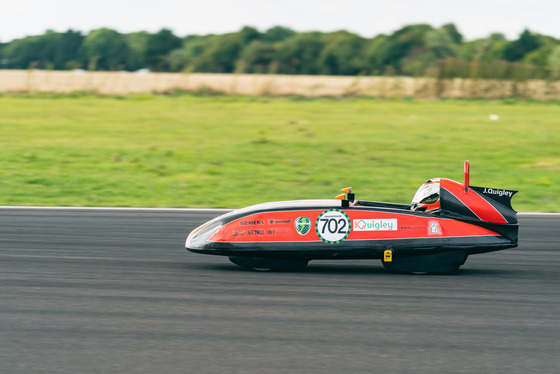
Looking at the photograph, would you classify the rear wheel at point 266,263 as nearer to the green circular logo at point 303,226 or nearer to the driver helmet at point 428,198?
the green circular logo at point 303,226

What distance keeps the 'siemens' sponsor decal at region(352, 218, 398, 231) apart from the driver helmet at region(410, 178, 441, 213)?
473 mm

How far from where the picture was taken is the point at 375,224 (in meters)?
5.98

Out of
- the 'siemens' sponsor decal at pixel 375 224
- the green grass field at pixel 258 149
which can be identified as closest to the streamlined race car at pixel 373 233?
the 'siemens' sponsor decal at pixel 375 224

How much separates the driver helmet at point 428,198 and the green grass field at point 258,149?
4602 mm

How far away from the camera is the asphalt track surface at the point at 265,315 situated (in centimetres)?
403

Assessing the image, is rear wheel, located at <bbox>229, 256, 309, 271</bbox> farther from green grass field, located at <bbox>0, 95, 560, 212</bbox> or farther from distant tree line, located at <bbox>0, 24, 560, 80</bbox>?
distant tree line, located at <bbox>0, 24, 560, 80</bbox>

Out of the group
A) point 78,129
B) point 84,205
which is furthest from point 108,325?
point 78,129

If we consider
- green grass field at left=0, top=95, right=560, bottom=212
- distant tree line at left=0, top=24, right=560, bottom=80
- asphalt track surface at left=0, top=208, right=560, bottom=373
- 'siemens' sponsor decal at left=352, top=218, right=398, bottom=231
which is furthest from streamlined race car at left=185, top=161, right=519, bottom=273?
distant tree line at left=0, top=24, right=560, bottom=80

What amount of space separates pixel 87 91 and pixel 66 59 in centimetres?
5295

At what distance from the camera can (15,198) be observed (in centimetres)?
1136

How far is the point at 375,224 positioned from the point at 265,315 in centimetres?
154

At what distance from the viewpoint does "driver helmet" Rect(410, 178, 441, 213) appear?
635 centimetres

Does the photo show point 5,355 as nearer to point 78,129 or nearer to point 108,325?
point 108,325

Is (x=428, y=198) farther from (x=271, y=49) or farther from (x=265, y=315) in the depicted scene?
(x=271, y=49)
